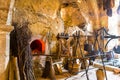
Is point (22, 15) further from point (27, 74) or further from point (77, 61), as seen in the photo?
point (77, 61)

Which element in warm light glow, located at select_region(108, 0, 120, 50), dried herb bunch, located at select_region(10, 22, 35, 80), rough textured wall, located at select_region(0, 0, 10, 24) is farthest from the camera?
warm light glow, located at select_region(108, 0, 120, 50)

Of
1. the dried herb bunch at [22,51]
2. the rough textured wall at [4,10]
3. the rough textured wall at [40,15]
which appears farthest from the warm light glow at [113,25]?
the rough textured wall at [4,10]

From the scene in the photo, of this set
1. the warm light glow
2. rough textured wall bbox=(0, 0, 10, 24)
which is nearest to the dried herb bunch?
rough textured wall bbox=(0, 0, 10, 24)

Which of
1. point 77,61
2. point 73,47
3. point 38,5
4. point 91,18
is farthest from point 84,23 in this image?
point 38,5

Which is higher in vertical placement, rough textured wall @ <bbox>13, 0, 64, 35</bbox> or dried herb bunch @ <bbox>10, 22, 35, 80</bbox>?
rough textured wall @ <bbox>13, 0, 64, 35</bbox>

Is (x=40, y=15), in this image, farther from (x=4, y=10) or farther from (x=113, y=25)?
(x=113, y=25)

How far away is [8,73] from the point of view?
2.93 meters

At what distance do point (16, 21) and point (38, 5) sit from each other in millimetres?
915

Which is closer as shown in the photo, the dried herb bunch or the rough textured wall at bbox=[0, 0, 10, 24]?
the rough textured wall at bbox=[0, 0, 10, 24]

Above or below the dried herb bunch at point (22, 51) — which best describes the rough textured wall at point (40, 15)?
above

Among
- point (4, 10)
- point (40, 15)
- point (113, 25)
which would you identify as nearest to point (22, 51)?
point (4, 10)

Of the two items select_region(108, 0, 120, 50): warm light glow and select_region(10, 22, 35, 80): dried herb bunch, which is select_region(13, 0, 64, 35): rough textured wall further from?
select_region(108, 0, 120, 50): warm light glow

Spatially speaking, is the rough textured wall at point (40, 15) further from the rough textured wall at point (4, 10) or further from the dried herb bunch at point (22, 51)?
the rough textured wall at point (4, 10)

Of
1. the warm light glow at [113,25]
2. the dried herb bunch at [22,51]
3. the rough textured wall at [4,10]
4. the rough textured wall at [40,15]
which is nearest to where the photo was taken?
the rough textured wall at [4,10]
